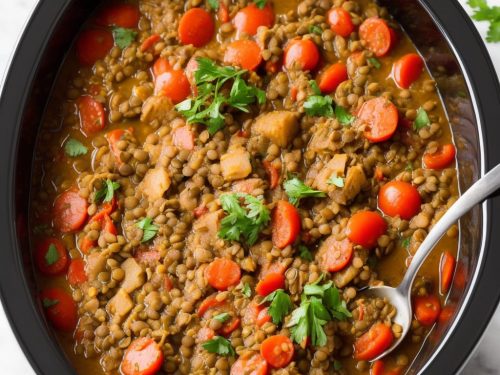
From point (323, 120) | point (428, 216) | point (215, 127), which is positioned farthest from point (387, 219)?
point (215, 127)

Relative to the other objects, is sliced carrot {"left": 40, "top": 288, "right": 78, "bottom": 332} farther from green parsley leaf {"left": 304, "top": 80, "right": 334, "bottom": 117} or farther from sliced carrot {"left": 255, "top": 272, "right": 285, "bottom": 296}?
green parsley leaf {"left": 304, "top": 80, "right": 334, "bottom": 117}

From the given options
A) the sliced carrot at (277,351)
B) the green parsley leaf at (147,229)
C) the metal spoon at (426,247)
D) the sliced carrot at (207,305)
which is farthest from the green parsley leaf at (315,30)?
the sliced carrot at (277,351)

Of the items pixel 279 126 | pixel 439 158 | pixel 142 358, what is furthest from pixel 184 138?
pixel 439 158

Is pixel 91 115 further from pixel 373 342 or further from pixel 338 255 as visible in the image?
pixel 373 342

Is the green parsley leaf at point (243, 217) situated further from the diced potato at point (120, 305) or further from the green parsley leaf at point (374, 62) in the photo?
the green parsley leaf at point (374, 62)

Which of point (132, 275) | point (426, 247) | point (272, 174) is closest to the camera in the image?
point (426, 247)

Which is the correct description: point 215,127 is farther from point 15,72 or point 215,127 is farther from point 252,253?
point 15,72

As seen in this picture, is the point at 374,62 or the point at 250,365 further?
the point at 374,62
